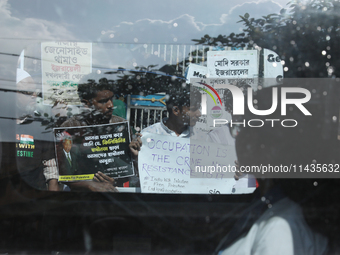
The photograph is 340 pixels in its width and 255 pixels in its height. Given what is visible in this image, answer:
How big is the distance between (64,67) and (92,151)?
24.6 inches

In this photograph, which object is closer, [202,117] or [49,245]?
[202,117]

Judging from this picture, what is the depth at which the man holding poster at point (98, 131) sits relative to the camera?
6.95 ft

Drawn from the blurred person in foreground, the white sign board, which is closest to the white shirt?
the blurred person in foreground

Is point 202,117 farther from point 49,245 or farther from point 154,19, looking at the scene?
point 49,245

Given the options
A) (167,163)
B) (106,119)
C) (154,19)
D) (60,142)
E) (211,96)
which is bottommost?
(167,163)

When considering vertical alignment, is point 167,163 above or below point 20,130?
below

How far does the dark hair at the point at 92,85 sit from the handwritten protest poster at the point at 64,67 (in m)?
0.03

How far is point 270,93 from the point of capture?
205 cm

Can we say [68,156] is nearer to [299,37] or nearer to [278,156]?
[278,156]

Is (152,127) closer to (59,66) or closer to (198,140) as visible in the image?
(198,140)

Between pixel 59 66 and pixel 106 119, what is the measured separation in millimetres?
492

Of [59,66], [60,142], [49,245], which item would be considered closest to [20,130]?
[60,142]

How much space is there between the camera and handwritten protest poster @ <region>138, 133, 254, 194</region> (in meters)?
2.12

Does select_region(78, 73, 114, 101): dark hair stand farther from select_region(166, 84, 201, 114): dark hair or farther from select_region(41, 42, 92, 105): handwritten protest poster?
select_region(166, 84, 201, 114): dark hair
